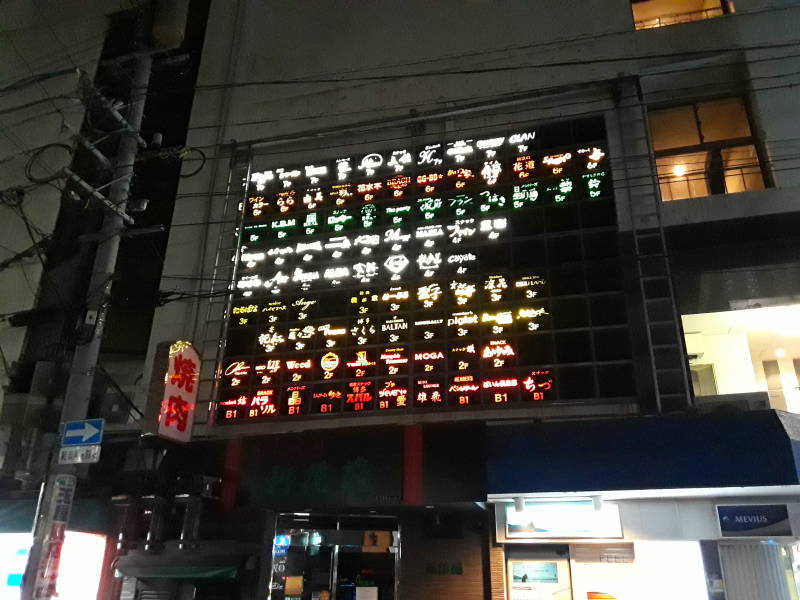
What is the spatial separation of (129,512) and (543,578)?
722 cm

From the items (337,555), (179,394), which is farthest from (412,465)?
(179,394)

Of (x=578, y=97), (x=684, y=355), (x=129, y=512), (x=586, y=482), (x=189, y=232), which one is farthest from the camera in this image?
(x=189, y=232)

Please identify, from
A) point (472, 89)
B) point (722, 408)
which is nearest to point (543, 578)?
point (722, 408)

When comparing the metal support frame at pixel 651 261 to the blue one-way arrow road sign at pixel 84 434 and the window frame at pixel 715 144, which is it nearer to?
the window frame at pixel 715 144

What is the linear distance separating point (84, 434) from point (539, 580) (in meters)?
7.25

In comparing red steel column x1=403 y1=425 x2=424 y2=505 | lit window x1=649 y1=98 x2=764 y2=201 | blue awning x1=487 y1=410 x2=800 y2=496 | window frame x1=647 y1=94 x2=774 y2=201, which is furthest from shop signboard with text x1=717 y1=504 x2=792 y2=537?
lit window x1=649 y1=98 x2=764 y2=201

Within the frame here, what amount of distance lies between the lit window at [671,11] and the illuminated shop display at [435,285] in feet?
10.3

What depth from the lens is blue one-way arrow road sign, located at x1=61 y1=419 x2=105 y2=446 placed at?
8469mm

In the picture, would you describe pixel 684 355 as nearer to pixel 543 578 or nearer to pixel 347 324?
pixel 543 578

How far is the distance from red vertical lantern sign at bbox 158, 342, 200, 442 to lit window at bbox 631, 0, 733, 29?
1145 centimetres

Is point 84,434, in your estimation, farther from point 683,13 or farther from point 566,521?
point 683,13

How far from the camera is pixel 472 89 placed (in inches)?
505

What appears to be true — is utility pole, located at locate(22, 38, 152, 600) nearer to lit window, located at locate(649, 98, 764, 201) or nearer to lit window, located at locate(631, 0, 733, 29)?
lit window, located at locate(649, 98, 764, 201)

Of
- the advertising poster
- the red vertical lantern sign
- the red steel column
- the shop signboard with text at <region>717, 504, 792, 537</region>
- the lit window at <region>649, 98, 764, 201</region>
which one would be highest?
the lit window at <region>649, 98, 764, 201</region>
